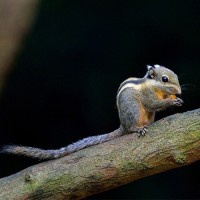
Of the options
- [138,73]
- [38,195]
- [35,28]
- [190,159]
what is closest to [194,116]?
[190,159]

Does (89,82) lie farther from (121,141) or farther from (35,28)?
(121,141)

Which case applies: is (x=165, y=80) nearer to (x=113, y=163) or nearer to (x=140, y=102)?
(x=140, y=102)

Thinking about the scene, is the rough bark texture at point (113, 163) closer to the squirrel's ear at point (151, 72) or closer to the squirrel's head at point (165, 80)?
the squirrel's head at point (165, 80)

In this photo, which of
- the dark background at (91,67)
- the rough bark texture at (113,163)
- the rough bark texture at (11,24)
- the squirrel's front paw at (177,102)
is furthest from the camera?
the dark background at (91,67)

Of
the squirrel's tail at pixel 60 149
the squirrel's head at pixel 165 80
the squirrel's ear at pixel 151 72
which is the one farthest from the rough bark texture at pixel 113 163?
the squirrel's ear at pixel 151 72

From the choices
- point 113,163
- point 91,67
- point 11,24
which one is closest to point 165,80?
point 113,163
